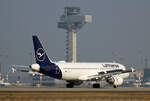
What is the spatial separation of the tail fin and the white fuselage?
2.62 m

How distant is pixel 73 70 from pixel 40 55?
6891 millimetres

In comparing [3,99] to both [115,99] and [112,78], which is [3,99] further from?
[112,78]

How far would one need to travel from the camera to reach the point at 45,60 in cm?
8956

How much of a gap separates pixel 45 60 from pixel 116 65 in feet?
55.6

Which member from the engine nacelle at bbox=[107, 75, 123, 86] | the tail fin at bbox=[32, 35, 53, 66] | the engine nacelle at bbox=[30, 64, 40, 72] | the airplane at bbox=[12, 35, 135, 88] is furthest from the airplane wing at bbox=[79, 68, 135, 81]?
the engine nacelle at bbox=[30, 64, 40, 72]

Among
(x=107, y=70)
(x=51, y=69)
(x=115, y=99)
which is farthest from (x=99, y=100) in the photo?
(x=107, y=70)

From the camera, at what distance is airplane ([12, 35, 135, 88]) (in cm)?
8931

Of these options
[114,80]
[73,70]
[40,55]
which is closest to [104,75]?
[114,80]

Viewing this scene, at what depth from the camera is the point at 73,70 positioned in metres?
93.1

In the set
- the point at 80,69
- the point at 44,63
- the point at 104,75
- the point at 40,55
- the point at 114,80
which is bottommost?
the point at 114,80

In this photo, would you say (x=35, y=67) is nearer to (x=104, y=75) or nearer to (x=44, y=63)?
(x=44, y=63)

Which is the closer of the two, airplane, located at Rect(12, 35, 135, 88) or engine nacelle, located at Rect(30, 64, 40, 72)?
engine nacelle, located at Rect(30, 64, 40, 72)

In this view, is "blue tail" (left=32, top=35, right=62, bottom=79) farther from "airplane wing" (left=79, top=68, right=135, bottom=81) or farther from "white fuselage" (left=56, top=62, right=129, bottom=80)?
"airplane wing" (left=79, top=68, right=135, bottom=81)

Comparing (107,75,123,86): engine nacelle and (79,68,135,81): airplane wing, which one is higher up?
(79,68,135,81): airplane wing
